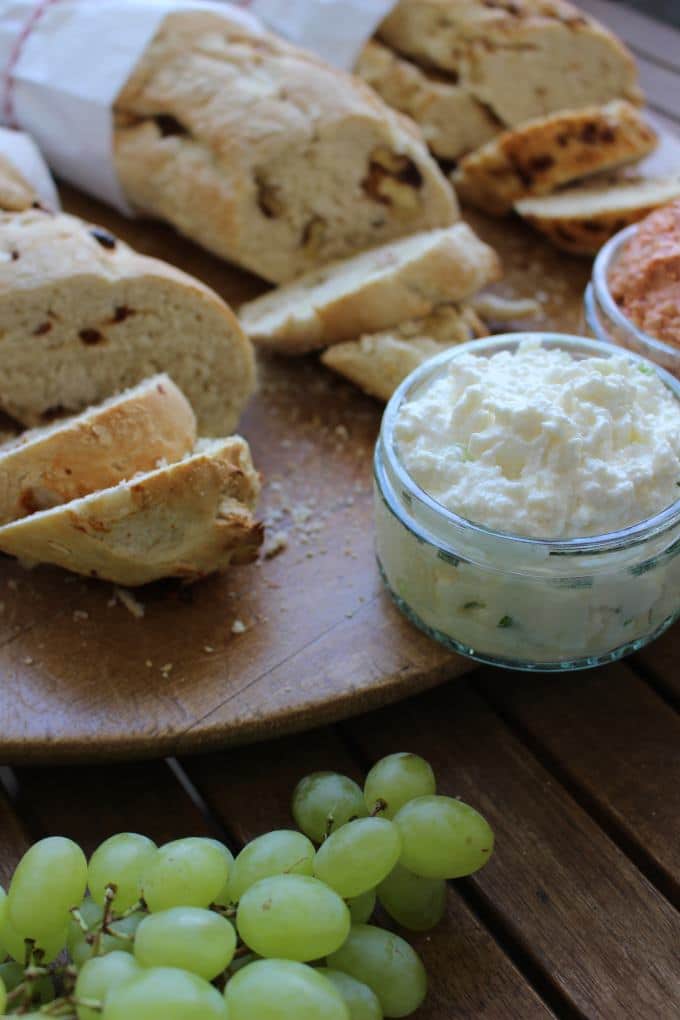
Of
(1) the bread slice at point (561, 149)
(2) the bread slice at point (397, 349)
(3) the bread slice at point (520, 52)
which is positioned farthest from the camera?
(3) the bread slice at point (520, 52)

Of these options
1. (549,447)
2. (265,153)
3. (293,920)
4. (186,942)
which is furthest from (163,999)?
(265,153)

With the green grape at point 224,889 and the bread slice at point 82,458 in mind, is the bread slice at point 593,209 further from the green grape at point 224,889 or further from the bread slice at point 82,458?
the green grape at point 224,889

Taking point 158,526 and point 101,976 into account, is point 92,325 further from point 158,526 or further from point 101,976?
point 101,976

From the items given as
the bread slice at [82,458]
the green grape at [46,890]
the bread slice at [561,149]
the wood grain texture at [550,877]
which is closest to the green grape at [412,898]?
the wood grain texture at [550,877]

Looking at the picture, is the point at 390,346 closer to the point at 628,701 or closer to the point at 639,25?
the point at 628,701

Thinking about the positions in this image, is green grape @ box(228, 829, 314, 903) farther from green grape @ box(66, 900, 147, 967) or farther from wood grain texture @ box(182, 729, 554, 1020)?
wood grain texture @ box(182, 729, 554, 1020)
